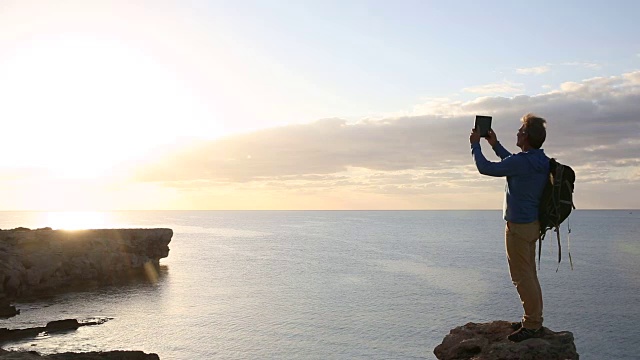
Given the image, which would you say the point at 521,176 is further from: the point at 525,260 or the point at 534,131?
the point at 525,260

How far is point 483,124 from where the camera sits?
9.00 meters

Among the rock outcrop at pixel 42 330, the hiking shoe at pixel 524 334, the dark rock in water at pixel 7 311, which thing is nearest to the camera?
the hiking shoe at pixel 524 334

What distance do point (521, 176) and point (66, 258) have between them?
63.4 metres

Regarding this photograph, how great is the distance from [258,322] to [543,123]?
39280 millimetres

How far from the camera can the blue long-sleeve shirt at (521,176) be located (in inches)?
334

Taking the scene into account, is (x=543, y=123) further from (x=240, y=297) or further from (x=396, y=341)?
(x=240, y=297)

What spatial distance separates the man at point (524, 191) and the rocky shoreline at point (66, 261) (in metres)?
38.8

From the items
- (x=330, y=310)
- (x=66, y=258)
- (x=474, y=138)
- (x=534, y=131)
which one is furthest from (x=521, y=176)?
(x=66, y=258)

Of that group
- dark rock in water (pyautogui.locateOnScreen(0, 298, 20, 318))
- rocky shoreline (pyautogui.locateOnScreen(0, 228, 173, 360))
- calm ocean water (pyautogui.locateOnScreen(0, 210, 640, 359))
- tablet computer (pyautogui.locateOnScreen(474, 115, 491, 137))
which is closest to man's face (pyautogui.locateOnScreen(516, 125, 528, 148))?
tablet computer (pyautogui.locateOnScreen(474, 115, 491, 137))

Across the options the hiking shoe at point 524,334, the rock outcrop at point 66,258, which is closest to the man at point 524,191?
the hiking shoe at point 524,334

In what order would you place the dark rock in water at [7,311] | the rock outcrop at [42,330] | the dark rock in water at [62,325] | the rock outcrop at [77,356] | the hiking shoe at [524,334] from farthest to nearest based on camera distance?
the dark rock in water at [7,311] → the dark rock in water at [62,325] → the rock outcrop at [42,330] → the rock outcrop at [77,356] → the hiking shoe at [524,334]

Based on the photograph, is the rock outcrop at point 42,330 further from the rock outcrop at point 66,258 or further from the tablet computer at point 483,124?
the tablet computer at point 483,124

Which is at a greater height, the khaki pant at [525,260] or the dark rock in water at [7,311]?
the khaki pant at [525,260]

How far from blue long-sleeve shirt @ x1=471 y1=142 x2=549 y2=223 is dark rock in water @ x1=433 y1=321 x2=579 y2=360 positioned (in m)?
2.43
